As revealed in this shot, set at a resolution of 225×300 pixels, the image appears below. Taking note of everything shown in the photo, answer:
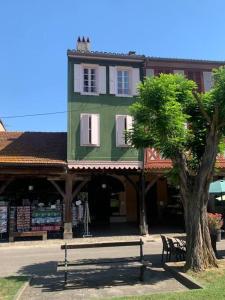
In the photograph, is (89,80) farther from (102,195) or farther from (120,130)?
(102,195)

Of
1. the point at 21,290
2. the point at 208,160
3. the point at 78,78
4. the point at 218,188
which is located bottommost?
the point at 21,290

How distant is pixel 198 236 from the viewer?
32.5ft

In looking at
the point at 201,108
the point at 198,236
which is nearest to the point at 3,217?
the point at 198,236

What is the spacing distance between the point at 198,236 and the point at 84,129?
1011 cm

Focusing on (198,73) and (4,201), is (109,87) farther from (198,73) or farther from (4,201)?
(4,201)

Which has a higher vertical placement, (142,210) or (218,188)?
(218,188)

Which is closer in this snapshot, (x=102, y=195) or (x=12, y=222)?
(x=12, y=222)

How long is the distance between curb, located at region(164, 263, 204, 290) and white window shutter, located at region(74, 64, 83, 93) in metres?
11.0

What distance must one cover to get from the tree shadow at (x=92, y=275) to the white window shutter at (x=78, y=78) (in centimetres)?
991

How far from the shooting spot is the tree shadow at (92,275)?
353 inches

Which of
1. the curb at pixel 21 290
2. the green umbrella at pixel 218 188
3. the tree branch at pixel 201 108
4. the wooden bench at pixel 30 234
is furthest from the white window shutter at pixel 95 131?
the curb at pixel 21 290

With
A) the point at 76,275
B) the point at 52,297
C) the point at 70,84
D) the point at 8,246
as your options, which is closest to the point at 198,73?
the point at 70,84

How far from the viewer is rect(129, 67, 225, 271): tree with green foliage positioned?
32.7ft

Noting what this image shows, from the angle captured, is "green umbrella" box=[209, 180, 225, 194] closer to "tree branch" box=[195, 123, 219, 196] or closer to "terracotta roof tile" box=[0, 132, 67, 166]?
"tree branch" box=[195, 123, 219, 196]
